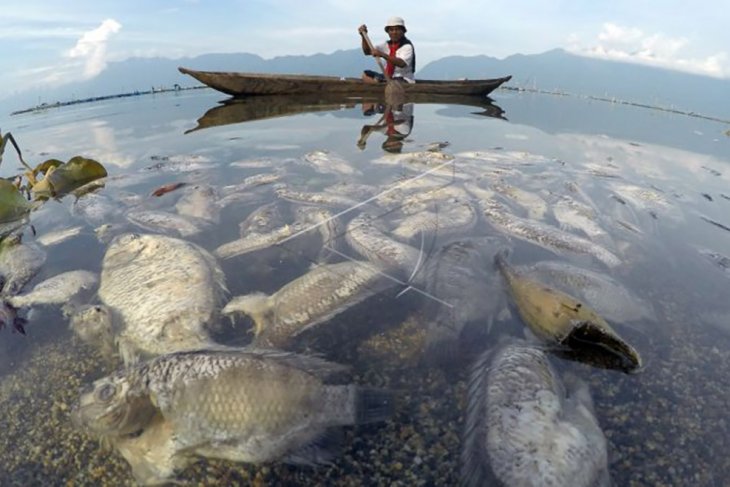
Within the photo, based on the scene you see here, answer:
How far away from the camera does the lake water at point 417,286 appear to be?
2.80 m

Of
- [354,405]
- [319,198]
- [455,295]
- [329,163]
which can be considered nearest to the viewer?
[354,405]

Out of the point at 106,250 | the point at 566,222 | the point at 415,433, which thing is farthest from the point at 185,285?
the point at 566,222

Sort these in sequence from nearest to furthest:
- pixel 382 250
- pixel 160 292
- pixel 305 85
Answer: pixel 160 292, pixel 382 250, pixel 305 85

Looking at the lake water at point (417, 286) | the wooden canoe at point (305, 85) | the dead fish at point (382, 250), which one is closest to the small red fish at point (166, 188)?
the lake water at point (417, 286)

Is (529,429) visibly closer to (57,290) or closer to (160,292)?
(160,292)

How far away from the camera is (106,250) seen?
18.7 feet

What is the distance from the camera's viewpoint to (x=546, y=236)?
5.96 meters

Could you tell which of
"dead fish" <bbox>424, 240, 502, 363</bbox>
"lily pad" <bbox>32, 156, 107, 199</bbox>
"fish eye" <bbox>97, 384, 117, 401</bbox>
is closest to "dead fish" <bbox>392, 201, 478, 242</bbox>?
"dead fish" <bbox>424, 240, 502, 363</bbox>

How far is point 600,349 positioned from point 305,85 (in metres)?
18.1

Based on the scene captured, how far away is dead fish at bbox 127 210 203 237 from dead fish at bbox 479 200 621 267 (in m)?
4.76

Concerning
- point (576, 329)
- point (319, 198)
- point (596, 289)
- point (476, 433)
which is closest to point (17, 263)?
point (319, 198)

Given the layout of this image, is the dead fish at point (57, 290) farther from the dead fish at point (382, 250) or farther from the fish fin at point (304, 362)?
the dead fish at point (382, 250)

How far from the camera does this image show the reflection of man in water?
11.8 metres

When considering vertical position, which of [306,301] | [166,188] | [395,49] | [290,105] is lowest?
[306,301]
